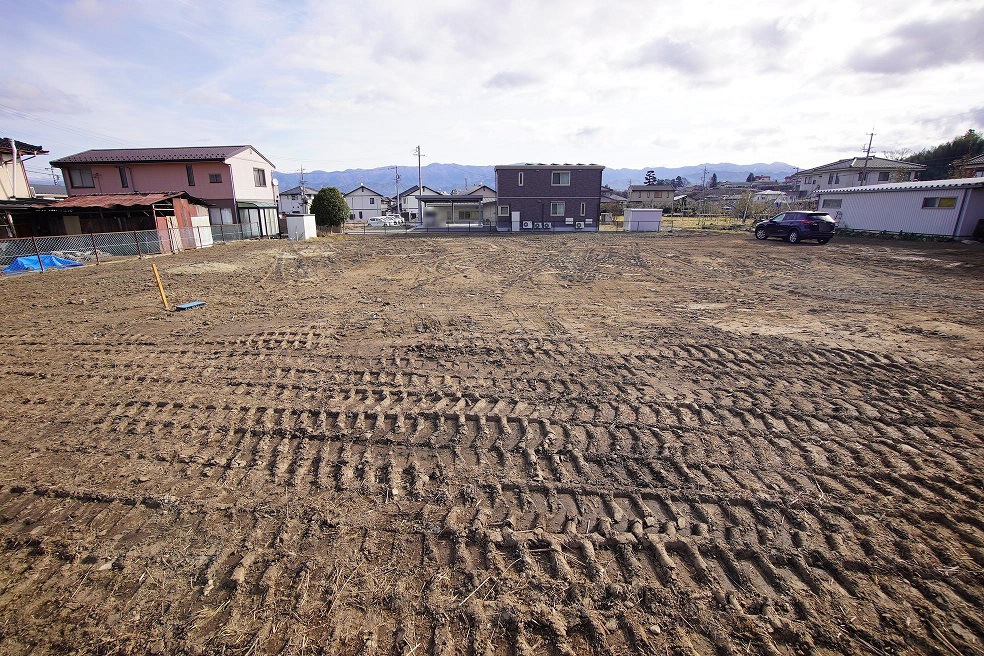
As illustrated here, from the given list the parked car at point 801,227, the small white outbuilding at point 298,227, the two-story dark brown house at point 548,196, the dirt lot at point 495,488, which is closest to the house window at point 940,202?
the parked car at point 801,227

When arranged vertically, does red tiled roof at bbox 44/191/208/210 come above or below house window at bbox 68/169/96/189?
below

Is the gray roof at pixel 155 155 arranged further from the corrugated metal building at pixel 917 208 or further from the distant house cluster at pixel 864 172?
the distant house cluster at pixel 864 172

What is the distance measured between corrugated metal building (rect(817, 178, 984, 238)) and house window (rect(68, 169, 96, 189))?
167 feet

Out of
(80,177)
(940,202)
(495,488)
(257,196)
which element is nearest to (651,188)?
(940,202)

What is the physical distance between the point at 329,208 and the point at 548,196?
18.4 metres

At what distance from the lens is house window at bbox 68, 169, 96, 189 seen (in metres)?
30.4

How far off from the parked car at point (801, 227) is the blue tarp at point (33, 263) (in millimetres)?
32901

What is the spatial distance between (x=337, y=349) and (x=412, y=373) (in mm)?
1773

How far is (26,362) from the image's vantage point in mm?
6703

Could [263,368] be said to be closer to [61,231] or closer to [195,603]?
[195,603]

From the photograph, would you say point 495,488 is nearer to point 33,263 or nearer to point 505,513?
point 505,513

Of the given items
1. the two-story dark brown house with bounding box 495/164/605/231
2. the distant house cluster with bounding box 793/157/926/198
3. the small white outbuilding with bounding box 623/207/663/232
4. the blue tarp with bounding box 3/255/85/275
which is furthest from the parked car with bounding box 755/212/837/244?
the blue tarp with bounding box 3/255/85/275

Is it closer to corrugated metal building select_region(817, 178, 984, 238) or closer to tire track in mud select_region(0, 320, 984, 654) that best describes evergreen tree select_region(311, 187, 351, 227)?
tire track in mud select_region(0, 320, 984, 654)

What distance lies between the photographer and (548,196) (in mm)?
37688
